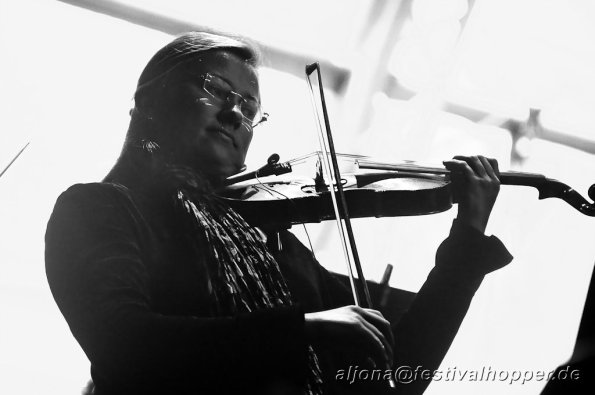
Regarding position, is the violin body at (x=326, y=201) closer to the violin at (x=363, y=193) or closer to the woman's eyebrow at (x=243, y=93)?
the violin at (x=363, y=193)

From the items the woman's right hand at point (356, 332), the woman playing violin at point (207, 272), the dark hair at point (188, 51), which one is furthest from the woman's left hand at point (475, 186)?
the dark hair at point (188, 51)

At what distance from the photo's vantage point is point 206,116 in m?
1.04

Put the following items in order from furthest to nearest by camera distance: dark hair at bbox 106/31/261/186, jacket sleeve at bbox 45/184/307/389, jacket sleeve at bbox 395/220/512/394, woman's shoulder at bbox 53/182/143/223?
dark hair at bbox 106/31/261/186 < jacket sleeve at bbox 395/220/512/394 < woman's shoulder at bbox 53/182/143/223 < jacket sleeve at bbox 45/184/307/389

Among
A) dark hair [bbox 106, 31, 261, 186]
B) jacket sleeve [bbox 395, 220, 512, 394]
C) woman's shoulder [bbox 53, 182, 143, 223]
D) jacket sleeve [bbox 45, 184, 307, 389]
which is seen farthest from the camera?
dark hair [bbox 106, 31, 261, 186]

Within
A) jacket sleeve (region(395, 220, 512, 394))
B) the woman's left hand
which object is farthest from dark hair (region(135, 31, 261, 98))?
jacket sleeve (region(395, 220, 512, 394))

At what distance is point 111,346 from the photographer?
2.06 feet

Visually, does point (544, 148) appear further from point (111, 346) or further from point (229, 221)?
point (111, 346)

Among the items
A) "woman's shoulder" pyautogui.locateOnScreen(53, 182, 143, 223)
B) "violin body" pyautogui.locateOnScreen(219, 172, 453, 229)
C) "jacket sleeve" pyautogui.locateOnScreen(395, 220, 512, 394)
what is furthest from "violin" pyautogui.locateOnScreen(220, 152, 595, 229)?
"woman's shoulder" pyautogui.locateOnScreen(53, 182, 143, 223)

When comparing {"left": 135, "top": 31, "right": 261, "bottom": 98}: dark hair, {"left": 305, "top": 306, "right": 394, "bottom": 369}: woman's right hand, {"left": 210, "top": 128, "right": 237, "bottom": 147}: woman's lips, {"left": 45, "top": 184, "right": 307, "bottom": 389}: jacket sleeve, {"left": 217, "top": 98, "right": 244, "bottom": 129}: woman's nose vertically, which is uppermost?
{"left": 135, "top": 31, "right": 261, "bottom": 98}: dark hair

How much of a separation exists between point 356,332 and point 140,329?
27 cm

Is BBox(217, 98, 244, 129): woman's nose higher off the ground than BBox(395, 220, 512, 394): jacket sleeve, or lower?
higher

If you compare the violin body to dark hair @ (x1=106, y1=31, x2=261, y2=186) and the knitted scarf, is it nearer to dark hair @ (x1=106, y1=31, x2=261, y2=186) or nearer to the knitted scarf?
the knitted scarf

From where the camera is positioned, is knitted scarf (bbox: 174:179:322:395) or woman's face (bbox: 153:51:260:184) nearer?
knitted scarf (bbox: 174:179:322:395)

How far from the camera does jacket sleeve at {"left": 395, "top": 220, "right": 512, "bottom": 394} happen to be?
908 millimetres
